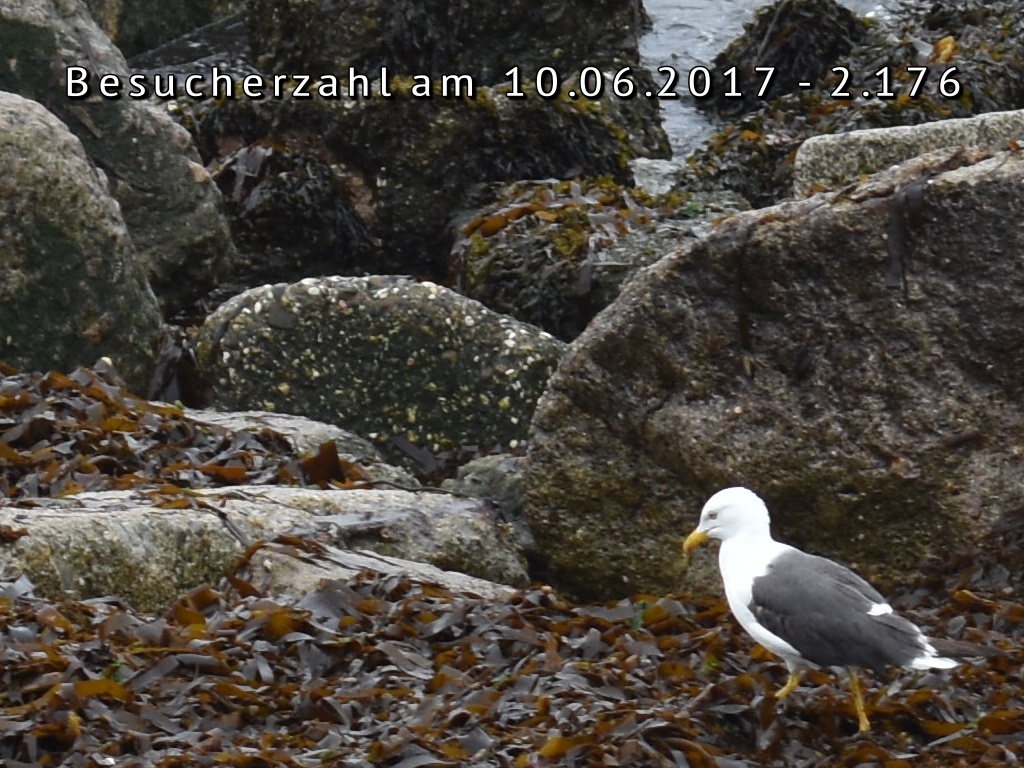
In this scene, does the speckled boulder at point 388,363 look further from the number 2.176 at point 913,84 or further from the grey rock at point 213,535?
the number 2.176 at point 913,84

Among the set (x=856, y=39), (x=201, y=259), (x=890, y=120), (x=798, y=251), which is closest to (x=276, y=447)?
(x=798, y=251)

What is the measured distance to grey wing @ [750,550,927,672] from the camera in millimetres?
4492

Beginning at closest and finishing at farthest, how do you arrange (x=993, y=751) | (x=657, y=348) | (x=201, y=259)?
1. (x=993, y=751)
2. (x=657, y=348)
3. (x=201, y=259)

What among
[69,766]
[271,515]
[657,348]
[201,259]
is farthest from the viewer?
[201,259]

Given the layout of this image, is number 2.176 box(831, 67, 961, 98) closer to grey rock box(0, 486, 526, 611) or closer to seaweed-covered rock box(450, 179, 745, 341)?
seaweed-covered rock box(450, 179, 745, 341)

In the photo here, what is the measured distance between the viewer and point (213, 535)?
18.8ft

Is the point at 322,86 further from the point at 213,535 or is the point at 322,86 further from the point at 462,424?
the point at 213,535

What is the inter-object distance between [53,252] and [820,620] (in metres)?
4.68

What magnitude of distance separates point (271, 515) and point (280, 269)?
476 cm

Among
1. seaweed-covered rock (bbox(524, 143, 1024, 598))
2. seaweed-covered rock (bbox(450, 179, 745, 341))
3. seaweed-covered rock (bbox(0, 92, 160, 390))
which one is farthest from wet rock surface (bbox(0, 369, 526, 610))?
seaweed-covered rock (bbox(450, 179, 745, 341))

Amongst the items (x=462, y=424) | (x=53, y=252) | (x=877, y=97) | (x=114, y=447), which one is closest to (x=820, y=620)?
(x=114, y=447)

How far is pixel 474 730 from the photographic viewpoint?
4.39 metres

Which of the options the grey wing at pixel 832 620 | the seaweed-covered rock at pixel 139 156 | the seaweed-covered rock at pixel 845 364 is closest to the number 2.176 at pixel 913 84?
the seaweed-covered rock at pixel 139 156

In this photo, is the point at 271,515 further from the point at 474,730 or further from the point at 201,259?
the point at 201,259
